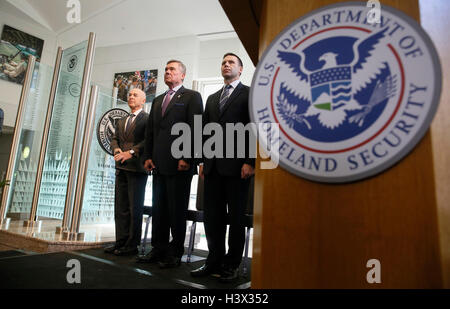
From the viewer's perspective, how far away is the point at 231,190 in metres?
1.91

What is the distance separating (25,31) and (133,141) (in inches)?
342

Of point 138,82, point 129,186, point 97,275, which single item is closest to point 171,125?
point 129,186

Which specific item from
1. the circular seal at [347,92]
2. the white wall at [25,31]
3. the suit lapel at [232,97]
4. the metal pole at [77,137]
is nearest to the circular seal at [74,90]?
the metal pole at [77,137]

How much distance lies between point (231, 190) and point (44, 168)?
10.7 ft

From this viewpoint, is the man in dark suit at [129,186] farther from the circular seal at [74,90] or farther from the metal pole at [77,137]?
the circular seal at [74,90]

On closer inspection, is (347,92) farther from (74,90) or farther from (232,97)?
(74,90)

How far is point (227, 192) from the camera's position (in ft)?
6.37

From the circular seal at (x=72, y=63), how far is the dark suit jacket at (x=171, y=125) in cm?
229

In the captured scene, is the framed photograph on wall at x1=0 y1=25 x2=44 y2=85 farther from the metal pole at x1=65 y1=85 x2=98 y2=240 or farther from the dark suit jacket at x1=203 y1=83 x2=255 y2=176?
the dark suit jacket at x1=203 y1=83 x2=255 y2=176

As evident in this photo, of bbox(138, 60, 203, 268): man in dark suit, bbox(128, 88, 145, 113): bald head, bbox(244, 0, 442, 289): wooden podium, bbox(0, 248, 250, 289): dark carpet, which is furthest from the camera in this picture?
bbox(128, 88, 145, 113): bald head

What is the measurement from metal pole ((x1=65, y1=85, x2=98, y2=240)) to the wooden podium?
304 cm

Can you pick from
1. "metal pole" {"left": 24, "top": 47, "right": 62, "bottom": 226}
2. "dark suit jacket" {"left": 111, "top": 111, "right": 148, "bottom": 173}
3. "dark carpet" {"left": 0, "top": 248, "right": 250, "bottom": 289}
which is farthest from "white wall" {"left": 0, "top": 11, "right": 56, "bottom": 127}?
"dark carpet" {"left": 0, "top": 248, "right": 250, "bottom": 289}

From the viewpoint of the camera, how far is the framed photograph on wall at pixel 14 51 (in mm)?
8547

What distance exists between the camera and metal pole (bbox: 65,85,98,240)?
10.9 ft
